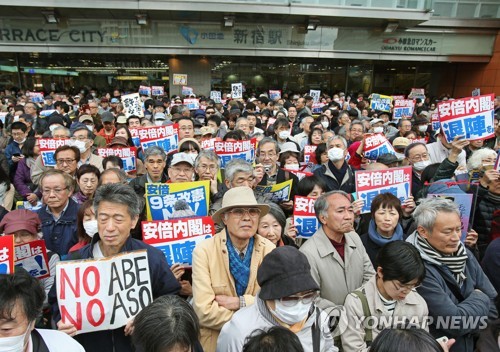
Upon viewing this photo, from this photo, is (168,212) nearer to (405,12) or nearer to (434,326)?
(434,326)

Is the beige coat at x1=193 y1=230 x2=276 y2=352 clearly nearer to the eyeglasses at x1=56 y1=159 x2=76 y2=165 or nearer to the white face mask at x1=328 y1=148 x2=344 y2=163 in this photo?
the white face mask at x1=328 y1=148 x2=344 y2=163

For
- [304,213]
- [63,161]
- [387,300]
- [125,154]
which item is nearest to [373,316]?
[387,300]

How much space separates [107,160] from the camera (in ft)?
16.6

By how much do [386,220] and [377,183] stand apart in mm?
982

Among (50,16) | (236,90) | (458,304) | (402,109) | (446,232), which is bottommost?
(458,304)

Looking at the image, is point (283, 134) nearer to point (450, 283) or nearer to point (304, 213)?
point (304, 213)

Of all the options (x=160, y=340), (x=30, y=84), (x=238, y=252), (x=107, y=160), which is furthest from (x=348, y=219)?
(x=30, y=84)

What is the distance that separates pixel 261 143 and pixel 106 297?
10.6 feet

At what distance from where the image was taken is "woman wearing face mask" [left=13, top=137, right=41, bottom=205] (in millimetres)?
5548

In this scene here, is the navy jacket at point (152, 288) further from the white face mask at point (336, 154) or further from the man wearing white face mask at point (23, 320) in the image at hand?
the white face mask at point (336, 154)

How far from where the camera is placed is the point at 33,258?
296 centimetres

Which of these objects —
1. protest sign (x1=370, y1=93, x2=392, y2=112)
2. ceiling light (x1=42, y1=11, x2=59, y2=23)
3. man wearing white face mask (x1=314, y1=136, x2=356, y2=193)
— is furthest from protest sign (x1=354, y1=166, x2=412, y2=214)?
ceiling light (x1=42, y1=11, x2=59, y2=23)

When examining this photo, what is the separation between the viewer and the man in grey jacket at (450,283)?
2518 millimetres

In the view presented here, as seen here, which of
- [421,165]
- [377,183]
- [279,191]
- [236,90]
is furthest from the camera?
[236,90]
